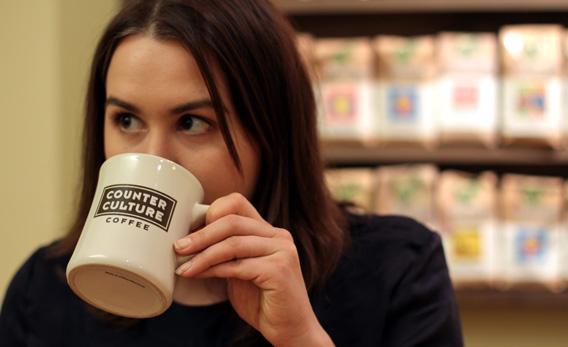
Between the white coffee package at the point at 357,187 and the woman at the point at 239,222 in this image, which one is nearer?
the woman at the point at 239,222

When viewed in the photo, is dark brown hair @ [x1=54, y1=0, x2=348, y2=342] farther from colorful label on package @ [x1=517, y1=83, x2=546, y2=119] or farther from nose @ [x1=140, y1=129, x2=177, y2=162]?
colorful label on package @ [x1=517, y1=83, x2=546, y2=119]

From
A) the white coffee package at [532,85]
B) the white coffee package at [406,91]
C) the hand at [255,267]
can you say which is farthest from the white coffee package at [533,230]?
the hand at [255,267]

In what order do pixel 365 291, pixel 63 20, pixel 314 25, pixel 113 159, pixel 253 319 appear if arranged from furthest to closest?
pixel 314 25 < pixel 63 20 < pixel 365 291 < pixel 253 319 < pixel 113 159

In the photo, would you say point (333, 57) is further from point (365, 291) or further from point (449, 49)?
point (365, 291)

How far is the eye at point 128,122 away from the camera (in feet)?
3.07

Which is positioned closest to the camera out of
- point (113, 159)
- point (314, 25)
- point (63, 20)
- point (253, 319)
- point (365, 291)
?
point (113, 159)

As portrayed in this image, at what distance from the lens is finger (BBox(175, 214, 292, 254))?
2.49 feet

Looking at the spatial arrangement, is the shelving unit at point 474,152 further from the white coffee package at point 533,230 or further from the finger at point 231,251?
the finger at point 231,251

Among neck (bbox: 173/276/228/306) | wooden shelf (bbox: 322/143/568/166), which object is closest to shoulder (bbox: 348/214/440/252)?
neck (bbox: 173/276/228/306)

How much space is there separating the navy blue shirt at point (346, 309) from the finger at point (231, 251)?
0.28m

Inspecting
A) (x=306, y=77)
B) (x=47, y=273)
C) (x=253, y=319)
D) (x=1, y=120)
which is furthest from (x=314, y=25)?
(x=253, y=319)

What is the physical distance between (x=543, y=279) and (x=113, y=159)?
6.37ft

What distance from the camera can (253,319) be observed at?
918 millimetres

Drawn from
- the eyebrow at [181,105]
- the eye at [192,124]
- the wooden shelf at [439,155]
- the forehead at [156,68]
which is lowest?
the wooden shelf at [439,155]
